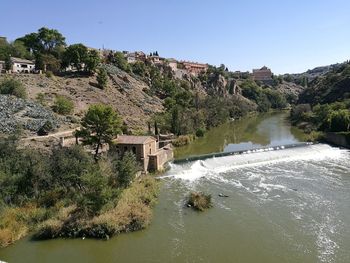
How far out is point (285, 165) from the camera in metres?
40.9

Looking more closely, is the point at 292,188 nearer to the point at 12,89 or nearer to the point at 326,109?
the point at 326,109

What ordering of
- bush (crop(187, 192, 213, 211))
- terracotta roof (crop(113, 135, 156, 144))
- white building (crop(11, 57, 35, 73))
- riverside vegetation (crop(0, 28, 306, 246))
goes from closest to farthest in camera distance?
riverside vegetation (crop(0, 28, 306, 246))
bush (crop(187, 192, 213, 211))
terracotta roof (crop(113, 135, 156, 144))
white building (crop(11, 57, 35, 73))

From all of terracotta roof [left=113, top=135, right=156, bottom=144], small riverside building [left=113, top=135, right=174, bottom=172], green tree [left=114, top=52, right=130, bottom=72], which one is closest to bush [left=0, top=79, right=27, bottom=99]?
small riverside building [left=113, top=135, right=174, bottom=172]

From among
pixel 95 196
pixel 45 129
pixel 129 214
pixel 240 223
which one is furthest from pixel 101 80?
pixel 240 223

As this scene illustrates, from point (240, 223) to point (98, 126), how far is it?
16.9 metres

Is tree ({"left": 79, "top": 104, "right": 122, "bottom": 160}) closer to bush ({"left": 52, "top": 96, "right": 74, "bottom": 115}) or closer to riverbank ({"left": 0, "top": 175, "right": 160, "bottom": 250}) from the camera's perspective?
riverbank ({"left": 0, "top": 175, "right": 160, "bottom": 250})

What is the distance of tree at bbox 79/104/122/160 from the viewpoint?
1378 inches

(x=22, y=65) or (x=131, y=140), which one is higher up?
(x=22, y=65)

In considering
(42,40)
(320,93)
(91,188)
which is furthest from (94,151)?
(320,93)

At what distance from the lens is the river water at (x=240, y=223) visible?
68.1 feet

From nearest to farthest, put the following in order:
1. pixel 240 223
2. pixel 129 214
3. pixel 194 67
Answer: pixel 129 214
pixel 240 223
pixel 194 67

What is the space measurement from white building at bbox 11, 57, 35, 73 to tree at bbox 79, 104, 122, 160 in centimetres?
4193

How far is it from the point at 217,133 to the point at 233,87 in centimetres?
6333

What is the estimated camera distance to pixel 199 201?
27328 mm
